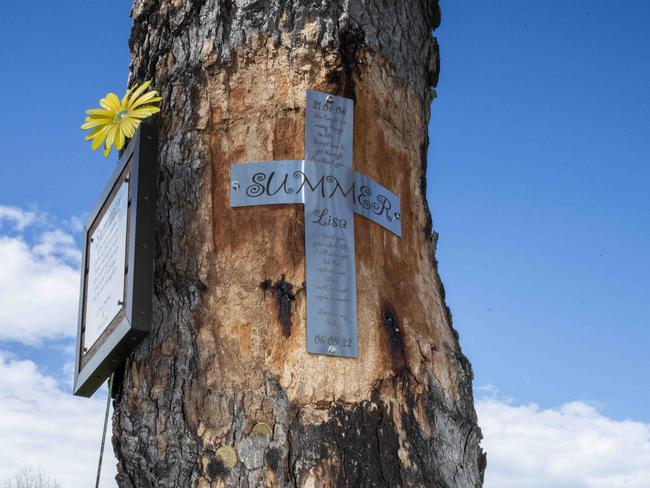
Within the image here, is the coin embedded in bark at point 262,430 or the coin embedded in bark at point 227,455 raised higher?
the coin embedded in bark at point 262,430

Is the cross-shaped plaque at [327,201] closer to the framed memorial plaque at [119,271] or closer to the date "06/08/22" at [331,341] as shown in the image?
the date "06/08/22" at [331,341]

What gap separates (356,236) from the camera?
318cm

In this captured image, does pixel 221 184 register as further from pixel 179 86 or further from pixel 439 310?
pixel 439 310

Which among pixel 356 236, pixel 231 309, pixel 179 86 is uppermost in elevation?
pixel 179 86

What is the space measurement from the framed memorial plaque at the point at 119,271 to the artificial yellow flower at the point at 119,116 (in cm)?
7

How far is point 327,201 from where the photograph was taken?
3146mm

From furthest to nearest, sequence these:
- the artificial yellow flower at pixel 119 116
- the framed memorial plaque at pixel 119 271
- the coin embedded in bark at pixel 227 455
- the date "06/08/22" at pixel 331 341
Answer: the artificial yellow flower at pixel 119 116
the framed memorial plaque at pixel 119 271
the date "06/08/22" at pixel 331 341
the coin embedded in bark at pixel 227 455

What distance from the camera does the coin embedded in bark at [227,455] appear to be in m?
2.80

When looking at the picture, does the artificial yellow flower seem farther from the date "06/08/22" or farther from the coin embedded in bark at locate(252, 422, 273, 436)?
the coin embedded in bark at locate(252, 422, 273, 436)

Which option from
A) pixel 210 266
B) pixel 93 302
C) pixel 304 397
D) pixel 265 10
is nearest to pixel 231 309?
pixel 210 266

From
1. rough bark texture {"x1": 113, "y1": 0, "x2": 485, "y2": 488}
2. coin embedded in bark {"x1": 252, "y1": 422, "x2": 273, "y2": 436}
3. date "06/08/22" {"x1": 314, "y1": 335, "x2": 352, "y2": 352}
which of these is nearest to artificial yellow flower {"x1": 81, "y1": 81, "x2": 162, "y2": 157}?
rough bark texture {"x1": 113, "y1": 0, "x2": 485, "y2": 488}

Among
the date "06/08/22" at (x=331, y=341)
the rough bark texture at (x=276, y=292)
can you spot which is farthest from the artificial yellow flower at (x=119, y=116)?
the date "06/08/22" at (x=331, y=341)

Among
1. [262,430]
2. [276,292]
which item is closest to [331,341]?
[276,292]

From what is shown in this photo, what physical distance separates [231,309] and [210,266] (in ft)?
0.55
